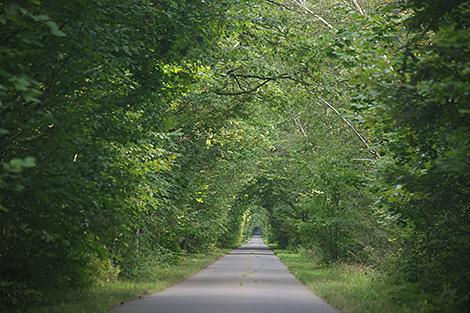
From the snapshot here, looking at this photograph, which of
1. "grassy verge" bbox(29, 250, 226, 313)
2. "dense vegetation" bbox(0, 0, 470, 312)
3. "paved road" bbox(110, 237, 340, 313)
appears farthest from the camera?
"paved road" bbox(110, 237, 340, 313)

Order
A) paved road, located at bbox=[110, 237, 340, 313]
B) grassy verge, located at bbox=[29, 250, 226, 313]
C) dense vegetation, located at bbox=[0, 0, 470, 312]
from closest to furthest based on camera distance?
dense vegetation, located at bbox=[0, 0, 470, 312]
grassy verge, located at bbox=[29, 250, 226, 313]
paved road, located at bbox=[110, 237, 340, 313]

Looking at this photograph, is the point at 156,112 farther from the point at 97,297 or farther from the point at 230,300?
the point at 230,300

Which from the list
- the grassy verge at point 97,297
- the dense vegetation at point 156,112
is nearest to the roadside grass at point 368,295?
the dense vegetation at point 156,112

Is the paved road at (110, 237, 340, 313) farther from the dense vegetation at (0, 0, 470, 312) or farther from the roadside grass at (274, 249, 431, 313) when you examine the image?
the dense vegetation at (0, 0, 470, 312)

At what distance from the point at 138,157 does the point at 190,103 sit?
8611mm

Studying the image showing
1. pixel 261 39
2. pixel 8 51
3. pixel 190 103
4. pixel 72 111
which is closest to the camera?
pixel 8 51

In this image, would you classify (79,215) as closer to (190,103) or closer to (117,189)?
(117,189)

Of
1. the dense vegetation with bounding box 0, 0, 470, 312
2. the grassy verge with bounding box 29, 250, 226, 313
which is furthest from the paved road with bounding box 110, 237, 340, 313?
the dense vegetation with bounding box 0, 0, 470, 312

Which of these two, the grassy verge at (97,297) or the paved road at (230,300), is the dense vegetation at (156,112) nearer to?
the grassy verge at (97,297)

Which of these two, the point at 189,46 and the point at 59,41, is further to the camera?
the point at 189,46

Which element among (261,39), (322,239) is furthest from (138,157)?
(322,239)

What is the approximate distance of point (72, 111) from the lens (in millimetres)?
8750

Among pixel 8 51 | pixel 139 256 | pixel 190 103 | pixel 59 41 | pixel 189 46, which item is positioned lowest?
pixel 139 256

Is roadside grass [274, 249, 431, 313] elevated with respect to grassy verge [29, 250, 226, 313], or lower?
elevated
